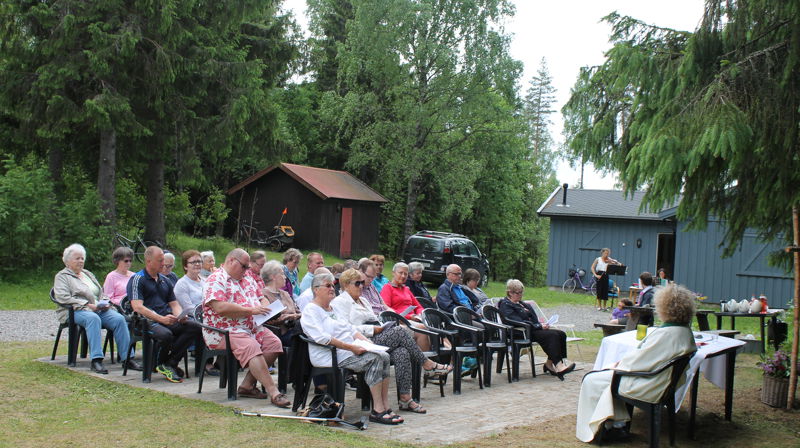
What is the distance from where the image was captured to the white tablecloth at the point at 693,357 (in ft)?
18.8

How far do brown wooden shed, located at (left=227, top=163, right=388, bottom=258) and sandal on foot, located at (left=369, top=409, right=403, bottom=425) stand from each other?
20.2 metres

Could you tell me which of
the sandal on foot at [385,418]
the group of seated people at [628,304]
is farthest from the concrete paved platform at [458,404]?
the group of seated people at [628,304]

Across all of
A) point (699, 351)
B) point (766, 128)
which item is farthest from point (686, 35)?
point (699, 351)

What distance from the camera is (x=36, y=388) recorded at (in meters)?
6.28

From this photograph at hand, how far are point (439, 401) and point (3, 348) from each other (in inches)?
204

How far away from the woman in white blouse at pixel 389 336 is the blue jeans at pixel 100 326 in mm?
2430

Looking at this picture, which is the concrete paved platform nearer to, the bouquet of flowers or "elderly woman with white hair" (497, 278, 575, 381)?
"elderly woman with white hair" (497, 278, 575, 381)

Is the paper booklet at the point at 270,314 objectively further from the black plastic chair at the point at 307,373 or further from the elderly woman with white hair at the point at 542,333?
the elderly woman with white hair at the point at 542,333

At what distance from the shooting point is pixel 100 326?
7.20 meters

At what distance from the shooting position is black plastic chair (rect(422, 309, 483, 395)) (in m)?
7.07

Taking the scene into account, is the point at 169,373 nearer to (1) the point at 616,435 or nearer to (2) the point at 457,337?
(2) the point at 457,337

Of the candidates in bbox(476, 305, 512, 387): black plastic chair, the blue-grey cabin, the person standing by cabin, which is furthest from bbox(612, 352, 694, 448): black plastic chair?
the blue-grey cabin

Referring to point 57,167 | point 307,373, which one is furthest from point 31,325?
point 57,167

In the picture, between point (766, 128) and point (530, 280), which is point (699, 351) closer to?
point (766, 128)
